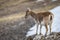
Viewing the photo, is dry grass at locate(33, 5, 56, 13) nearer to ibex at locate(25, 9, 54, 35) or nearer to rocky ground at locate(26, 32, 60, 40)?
ibex at locate(25, 9, 54, 35)

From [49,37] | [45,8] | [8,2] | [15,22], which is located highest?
[8,2]

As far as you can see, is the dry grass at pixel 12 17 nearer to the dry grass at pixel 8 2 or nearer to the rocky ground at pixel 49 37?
the dry grass at pixel 8 2

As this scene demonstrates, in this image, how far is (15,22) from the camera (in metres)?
2.40

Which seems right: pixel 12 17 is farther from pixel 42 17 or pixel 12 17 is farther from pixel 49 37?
pixel 49 37

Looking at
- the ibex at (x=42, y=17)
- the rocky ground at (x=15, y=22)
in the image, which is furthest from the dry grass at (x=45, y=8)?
the ibex at (x=42, y=17)

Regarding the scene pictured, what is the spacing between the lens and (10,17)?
2393 millimetres

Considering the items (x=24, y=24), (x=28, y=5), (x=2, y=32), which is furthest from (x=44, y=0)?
(x=2, y=32)

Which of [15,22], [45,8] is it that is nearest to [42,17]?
[45,8]

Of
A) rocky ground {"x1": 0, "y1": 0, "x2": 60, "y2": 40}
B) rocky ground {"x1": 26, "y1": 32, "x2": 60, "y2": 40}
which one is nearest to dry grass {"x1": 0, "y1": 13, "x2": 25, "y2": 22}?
rocky ground {"x1": 0, "y1": 0, "x2": 60, "y2": 40}

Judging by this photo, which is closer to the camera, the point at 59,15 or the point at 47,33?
the point at 47,33

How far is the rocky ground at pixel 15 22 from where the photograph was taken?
2.32 metres

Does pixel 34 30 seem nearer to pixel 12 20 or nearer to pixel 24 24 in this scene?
pixel 24 24

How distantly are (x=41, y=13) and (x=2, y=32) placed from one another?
578 millimetres

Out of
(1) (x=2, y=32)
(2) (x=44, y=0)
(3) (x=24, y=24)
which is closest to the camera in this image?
(1) (x=2, y=32)
